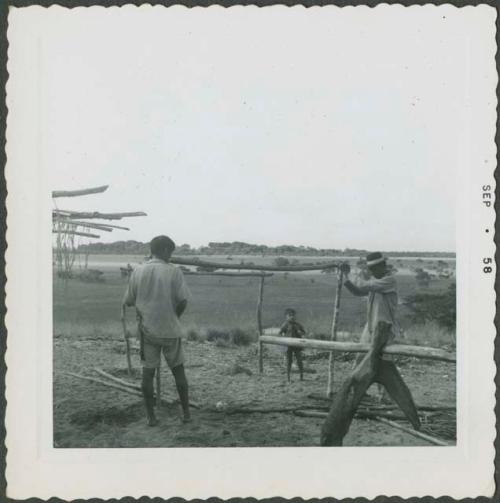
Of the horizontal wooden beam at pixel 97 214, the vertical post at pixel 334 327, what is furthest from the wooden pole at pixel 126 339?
the vertical post at pixel 334 327

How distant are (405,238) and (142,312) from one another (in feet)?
6.46

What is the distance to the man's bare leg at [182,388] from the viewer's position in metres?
4.12

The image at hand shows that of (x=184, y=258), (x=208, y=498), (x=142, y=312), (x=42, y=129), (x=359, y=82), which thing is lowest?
(x=208, y=498)

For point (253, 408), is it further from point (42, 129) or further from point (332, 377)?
point (42, 129)

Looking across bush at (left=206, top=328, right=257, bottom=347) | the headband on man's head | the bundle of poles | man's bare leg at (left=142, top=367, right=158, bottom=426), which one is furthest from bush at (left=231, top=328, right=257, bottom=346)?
the headband on man's head

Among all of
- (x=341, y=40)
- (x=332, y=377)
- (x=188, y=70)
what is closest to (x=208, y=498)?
(x=332, y=377)

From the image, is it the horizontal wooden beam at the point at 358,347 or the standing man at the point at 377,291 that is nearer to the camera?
the horizontal wooden beam at the point at 358,347

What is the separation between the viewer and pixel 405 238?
13.4 ft

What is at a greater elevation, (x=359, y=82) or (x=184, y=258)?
(x=359, y=82)

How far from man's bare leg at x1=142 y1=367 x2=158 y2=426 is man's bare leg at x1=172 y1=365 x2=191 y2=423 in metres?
0.18

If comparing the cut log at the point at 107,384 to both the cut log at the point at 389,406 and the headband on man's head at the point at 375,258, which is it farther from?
the headband on man's head at the point at 375,258

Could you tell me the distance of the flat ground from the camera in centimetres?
409

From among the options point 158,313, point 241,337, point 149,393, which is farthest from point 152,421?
point 241,337

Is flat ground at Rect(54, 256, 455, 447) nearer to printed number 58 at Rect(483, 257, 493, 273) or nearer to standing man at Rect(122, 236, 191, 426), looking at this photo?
standing man at Rect(122, 236, 191, 426)
